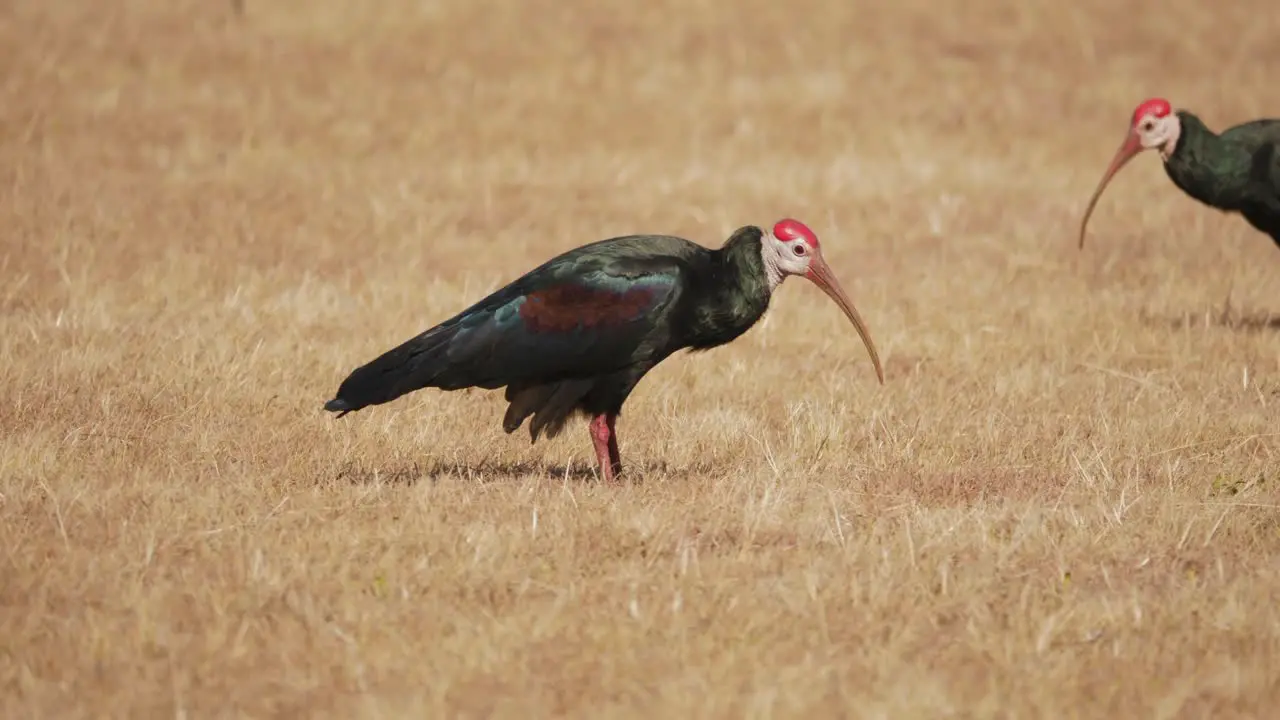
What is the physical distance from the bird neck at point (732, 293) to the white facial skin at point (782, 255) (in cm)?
6

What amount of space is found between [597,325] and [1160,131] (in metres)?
5.88

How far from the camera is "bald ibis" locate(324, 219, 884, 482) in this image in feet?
23.9

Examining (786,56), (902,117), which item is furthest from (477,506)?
(786,56)

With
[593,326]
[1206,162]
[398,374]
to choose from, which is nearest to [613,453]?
[593,326]

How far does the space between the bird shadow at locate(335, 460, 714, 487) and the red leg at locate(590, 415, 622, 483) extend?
5cm

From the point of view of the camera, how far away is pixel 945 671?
539 centimetres

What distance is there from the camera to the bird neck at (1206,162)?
1140 cm

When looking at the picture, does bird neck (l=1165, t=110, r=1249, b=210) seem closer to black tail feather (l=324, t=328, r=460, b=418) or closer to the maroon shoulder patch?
the maroon shoulder patch

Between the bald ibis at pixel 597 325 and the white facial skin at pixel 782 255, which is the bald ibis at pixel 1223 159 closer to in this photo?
the white facial skin at pixel 782 255

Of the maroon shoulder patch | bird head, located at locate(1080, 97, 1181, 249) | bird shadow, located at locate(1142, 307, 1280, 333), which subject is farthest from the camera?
bird head, located at locate(1080, 97, 1181, 249)

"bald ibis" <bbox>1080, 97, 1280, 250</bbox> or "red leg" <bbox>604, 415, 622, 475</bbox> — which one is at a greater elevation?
"bald ibis" <bbox>1080, 97, 1280, 250</bbox>

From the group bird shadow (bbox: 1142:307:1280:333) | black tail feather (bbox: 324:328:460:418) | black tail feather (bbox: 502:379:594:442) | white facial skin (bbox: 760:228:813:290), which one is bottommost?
bird shadow (bbox: 1142:307:1280:333)

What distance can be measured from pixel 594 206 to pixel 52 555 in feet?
31.5

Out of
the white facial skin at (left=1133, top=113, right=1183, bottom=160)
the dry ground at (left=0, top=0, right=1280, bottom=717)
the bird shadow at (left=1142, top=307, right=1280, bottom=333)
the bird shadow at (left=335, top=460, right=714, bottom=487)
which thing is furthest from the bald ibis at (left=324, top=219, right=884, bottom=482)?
the white facial skin at (left=1133, top=113, right=1183, bottom=160)
